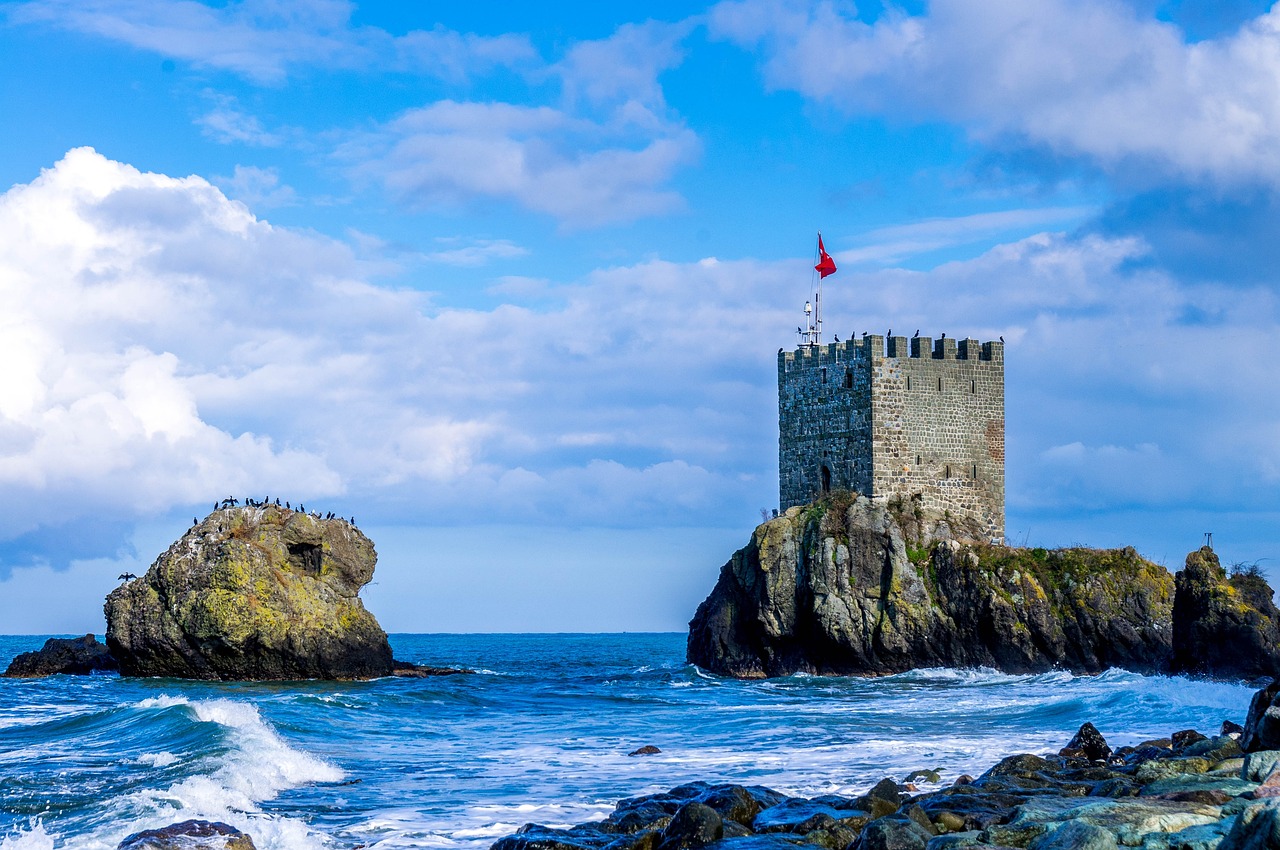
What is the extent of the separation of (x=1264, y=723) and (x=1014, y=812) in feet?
9.27

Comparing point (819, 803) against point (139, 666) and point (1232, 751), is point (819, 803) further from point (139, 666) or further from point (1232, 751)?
point (139, 666)

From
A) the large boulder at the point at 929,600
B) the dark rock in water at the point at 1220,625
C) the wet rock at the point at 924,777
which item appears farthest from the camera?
the large boulder at the point at 929,600

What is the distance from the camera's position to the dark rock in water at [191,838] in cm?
1331

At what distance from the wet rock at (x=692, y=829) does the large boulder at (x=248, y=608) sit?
24.3 meters

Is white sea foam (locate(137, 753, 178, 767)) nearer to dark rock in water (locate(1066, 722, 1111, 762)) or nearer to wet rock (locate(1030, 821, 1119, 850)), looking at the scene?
dark rock in water (locate(1066, 722, 1111, 762))

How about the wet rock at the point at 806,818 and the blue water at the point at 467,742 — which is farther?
the blue water at the point at 467,742

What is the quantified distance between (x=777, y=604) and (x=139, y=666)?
18109mm

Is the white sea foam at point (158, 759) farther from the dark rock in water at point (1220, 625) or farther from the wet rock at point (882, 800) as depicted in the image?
the dark rock in water at point (1220, 625)

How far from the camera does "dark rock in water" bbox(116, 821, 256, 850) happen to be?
1331 centimetres

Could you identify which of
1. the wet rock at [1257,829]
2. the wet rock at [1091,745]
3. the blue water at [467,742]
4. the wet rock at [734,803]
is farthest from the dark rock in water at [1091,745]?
the wet rock at [1257,829]

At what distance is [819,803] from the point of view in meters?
15.2

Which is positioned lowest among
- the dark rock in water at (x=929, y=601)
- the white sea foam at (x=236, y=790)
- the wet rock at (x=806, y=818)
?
the white sea foam at (x=236, y=790)

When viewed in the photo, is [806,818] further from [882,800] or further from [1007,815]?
[1007,815]

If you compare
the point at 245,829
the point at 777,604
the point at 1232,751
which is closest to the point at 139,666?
the point at 777,604
